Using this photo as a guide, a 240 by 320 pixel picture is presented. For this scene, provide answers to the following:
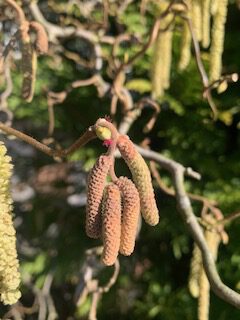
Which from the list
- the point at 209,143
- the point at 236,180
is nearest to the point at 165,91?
the point at 209,143

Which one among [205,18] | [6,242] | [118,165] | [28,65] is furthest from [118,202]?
[118,165]

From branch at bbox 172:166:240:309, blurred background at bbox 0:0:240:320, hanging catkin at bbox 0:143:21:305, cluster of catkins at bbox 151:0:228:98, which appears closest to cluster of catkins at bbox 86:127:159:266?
hanging catkin at bbox 0:143:21:305

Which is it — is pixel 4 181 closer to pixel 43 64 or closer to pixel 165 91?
pixel 165 91

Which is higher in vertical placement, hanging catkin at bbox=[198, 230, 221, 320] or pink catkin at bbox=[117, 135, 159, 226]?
pink catkin at bbox=[117, 135, 159, 226]

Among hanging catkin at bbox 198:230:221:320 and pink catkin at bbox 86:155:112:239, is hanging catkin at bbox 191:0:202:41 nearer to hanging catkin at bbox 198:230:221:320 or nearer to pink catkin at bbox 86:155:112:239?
hanging catkin at bbox 198:230:221:320

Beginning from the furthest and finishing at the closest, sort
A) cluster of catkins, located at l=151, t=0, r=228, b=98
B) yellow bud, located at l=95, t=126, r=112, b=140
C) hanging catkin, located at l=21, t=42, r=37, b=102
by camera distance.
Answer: cluster of catkins, located at l=151, t=0, r=228, b=98
hanging catkin, located at l=21, t=42, r=37, b=102
yellow bud, located at l=95, t=126, r=112, b=140

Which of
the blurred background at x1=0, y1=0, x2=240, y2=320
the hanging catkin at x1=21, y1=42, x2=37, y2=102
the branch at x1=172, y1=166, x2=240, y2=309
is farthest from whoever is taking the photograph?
the blurred background at x1=0, y1=0, x2=240, y2=320

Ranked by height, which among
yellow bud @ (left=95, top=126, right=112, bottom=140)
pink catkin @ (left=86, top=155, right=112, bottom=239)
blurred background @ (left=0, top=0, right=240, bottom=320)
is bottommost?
blurred background @ (left=0, top=0, right=240, bottom=320)
